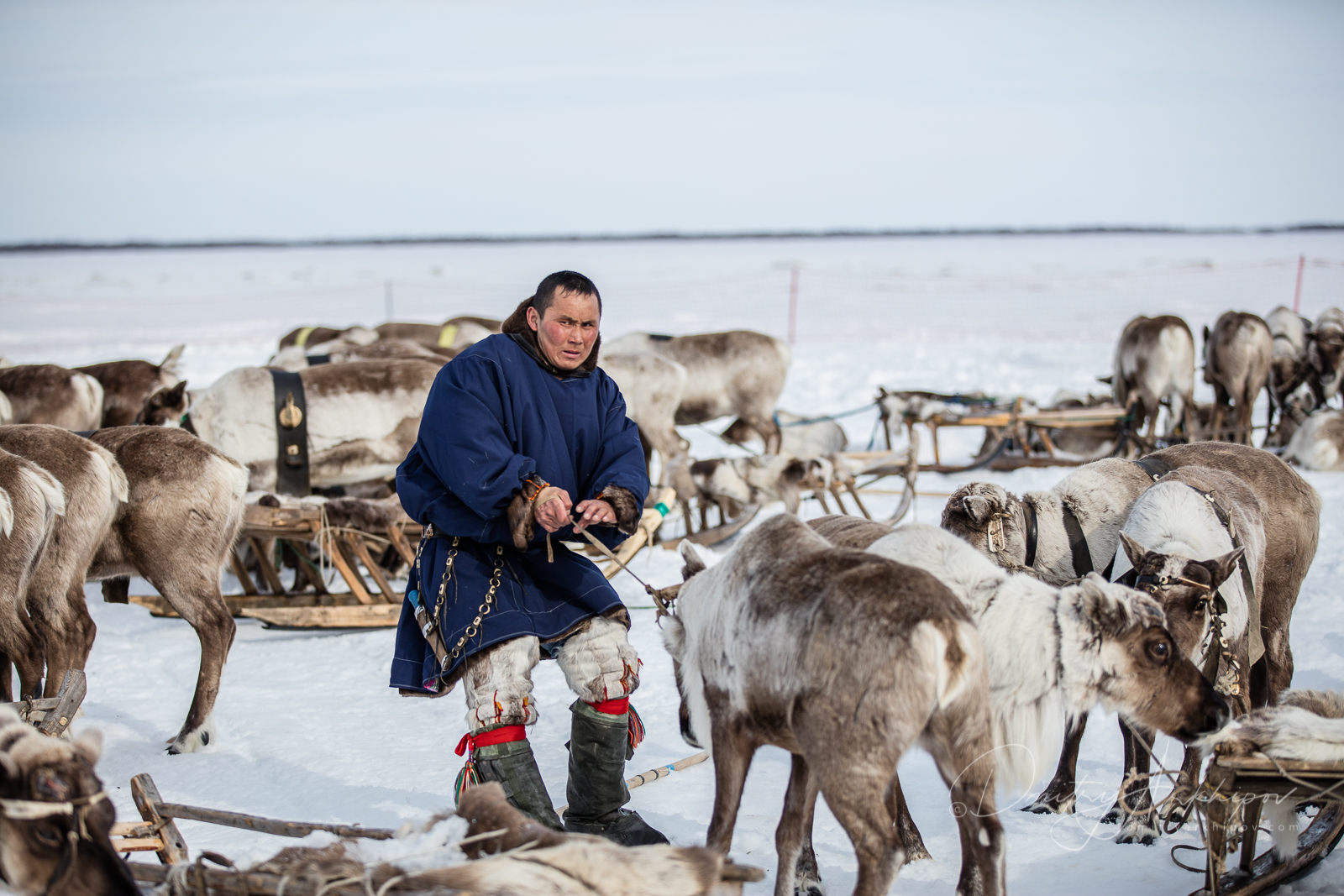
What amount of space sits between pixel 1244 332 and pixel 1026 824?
8.69 metres

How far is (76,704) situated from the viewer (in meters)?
3.18

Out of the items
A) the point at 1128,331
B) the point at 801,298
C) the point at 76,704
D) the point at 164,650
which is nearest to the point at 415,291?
the point at 801,298

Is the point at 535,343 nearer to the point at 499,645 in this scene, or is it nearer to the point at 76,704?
the point at 499,645

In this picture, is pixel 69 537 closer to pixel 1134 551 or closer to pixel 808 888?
pixel 808 888

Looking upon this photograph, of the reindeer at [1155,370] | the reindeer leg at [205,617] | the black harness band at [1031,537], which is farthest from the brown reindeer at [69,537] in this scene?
the reindeer at [1155,370]

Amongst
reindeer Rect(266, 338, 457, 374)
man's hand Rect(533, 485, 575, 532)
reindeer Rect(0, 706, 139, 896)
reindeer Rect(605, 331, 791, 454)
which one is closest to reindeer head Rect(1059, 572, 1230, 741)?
man's hand Rect(533, 485, 575, 532)

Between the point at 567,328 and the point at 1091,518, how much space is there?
2.13m

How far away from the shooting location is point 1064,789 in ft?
11.4

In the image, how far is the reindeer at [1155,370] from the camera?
9984mm

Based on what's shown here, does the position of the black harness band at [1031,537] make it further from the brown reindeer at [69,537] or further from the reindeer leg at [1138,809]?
the brown reindeer at [69,537]

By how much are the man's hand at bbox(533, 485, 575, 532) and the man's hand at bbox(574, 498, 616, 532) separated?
86 mm

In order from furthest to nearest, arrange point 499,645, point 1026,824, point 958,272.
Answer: point 958,272 → point 1026,824 → point 499,645

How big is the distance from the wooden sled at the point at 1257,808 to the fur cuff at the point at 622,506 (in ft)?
5.49

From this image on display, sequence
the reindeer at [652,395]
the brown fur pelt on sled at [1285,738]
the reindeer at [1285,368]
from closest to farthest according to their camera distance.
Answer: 1. the brown fur pelt on sled at [1285,738]
2. the reindeer at [652,395]
3. the reindeer at [1285,368]
